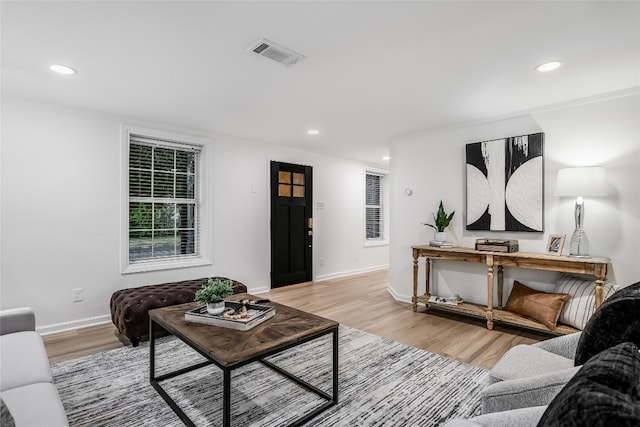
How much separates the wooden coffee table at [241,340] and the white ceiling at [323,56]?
1.86 metres

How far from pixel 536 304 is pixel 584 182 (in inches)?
48.7

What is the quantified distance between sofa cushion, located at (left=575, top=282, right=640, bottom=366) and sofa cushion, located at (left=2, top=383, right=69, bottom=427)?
2008 mm

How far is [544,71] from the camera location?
2604 mm

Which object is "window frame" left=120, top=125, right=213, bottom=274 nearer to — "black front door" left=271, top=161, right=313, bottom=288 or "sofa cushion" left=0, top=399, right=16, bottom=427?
"black front door" left=271, top=161, right=313, bottom=288

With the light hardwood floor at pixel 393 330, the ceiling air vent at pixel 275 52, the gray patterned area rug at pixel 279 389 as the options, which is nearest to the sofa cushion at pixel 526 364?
the gray patterned area rug at pixel 279 389

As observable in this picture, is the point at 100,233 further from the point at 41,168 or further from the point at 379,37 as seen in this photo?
the point at 379,37

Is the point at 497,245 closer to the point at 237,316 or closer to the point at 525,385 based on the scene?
the point at 525,385

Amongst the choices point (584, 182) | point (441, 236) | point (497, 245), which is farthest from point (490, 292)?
point (584, 182)

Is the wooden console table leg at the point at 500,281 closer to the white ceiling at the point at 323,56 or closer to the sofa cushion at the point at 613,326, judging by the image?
the white ceiling at the point at 323,56

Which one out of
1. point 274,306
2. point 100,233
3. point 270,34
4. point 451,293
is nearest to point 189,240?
point 100,233

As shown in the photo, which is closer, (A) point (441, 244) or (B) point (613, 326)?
(B) point (613, 326)

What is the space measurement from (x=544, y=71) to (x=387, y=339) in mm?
2697

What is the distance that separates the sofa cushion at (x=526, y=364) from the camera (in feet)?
5.32

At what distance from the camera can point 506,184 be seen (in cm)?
367
